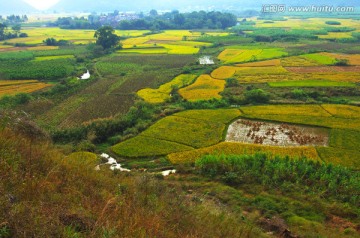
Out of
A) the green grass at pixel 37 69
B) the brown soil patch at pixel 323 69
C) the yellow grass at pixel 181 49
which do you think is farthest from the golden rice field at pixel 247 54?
the green grass at pixel 37 69

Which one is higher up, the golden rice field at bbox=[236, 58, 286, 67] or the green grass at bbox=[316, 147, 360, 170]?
the golden rice field at bbox=[236, 58, 286, 67]

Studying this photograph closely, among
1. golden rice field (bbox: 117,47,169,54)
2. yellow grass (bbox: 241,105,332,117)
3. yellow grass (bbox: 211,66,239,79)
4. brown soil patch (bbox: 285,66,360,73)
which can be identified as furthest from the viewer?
golden rice field (bbox: 117,47,169,54)

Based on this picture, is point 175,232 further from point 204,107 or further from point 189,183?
point 204,107

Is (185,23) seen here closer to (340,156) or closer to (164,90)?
(164,90)

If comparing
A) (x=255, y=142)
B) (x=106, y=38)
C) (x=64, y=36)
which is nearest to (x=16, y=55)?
(x=106, y=38)

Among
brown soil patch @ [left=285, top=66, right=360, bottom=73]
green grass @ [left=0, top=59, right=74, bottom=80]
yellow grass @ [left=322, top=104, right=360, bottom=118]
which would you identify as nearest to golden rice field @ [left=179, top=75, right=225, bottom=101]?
yellow grass @ [left=322, top=104, right=360, bottom=118]

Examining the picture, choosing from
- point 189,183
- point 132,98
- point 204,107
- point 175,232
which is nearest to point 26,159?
point 175,232

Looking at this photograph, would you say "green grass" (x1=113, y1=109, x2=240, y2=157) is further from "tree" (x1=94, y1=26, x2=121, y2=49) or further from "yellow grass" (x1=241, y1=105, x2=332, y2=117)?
"tree" (x1=94, y1=26, x2=121, y2=49)
